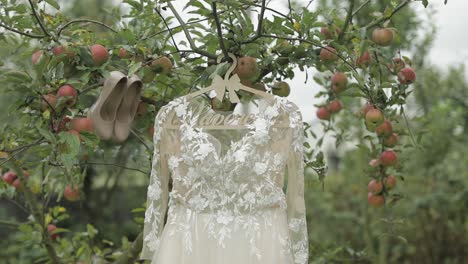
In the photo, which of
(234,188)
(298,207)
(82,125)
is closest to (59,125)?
(82,125)

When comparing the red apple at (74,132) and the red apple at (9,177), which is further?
the red apple at (9,177)

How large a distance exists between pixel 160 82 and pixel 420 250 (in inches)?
111

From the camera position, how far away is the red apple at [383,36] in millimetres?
1683

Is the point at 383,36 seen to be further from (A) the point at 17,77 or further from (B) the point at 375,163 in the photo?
(A) the point at 17,77

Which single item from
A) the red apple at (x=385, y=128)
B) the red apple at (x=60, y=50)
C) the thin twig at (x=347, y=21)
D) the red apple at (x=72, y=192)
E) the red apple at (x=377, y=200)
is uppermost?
the thin twig at (x=347, y=21)

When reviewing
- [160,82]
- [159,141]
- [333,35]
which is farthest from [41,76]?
[333,35]

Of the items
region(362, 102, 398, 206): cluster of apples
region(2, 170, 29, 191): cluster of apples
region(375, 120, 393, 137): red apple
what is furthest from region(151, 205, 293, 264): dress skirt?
region(2, 170, 29, 191): cluster of apples

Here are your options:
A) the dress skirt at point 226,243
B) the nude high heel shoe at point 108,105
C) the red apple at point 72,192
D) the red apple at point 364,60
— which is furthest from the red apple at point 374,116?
the red apple at point 72,192

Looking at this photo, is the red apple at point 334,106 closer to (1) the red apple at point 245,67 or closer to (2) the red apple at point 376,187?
(2) the red apple at point 376,187

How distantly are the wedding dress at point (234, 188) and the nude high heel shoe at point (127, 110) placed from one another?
0.22ft

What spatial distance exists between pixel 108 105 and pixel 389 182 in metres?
0.93

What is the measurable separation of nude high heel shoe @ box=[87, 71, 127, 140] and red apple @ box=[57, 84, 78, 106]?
0.15ft

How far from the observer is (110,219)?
→ 174 inches

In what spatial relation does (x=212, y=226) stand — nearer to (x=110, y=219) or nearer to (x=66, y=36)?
(x=66, y=36)
